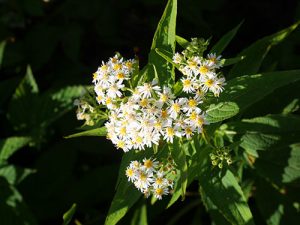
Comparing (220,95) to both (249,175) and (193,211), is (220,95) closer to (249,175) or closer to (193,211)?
(249,175)

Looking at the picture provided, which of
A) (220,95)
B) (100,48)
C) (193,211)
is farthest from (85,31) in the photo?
(220,95)

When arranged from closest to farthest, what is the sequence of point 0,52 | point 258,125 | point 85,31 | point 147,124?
point 147,124 < point 258,125 < point 0,52 < point 85,31

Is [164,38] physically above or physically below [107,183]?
above

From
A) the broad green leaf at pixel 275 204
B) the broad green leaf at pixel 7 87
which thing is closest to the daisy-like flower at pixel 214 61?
the broad green leaf at pixel 275 204

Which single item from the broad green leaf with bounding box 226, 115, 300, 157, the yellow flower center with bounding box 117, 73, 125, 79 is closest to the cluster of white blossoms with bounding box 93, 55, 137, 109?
the yellow flower center with bounding box 117, 73, 125, 79

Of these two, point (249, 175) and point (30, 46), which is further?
point (30, 46)

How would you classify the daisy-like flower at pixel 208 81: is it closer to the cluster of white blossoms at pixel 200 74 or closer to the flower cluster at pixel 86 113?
the cluster of white blossoms at pixel 200 74

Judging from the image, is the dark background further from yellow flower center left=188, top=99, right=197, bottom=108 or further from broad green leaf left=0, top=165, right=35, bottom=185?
yellow flower center left=188, top=99, right=197, bottom=108
